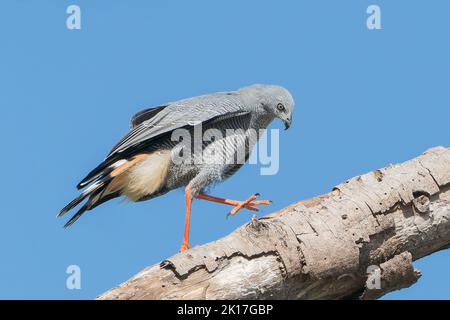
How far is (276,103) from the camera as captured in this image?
10.4 metres

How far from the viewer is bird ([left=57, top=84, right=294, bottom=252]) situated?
976 cm

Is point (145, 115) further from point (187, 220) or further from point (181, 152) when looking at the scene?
point (187, 220)

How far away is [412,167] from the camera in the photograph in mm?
8773

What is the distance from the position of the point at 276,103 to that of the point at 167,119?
5.02 ft

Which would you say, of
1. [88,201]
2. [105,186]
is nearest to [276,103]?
[105,186]

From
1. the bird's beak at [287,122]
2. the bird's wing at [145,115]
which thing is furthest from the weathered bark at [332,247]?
the bird's wing at [145,115]

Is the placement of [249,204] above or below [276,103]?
below

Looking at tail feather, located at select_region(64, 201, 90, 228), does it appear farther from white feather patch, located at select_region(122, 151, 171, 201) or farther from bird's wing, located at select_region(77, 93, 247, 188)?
white feather patch, located at select_region(122, 151, 171, 201)

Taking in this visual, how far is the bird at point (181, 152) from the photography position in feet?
32.0

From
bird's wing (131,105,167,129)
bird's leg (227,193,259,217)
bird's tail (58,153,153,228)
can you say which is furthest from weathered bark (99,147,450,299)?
bird's wing (131,105,167,129)

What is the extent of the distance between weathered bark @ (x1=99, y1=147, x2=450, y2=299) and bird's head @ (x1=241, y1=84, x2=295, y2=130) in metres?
1.99

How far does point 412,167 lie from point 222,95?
9.37ft
